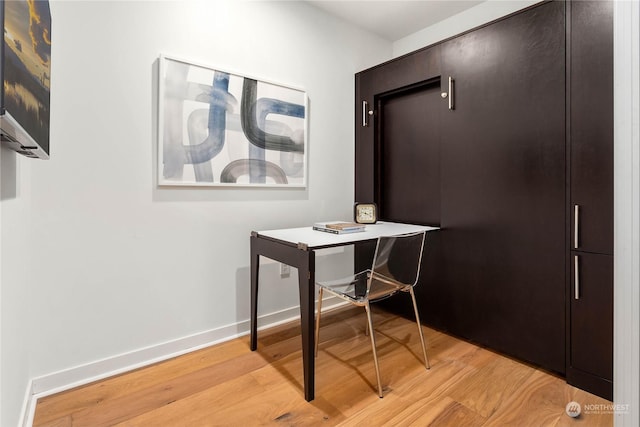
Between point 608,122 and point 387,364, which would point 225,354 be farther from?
point 608,122

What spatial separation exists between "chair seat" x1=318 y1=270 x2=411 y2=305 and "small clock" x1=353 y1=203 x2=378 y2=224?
52 centimetres

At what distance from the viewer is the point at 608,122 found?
4.89ft

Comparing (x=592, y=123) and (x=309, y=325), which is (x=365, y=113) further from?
(x=309, y=325)

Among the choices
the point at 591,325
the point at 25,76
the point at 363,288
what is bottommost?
the point at 591,325

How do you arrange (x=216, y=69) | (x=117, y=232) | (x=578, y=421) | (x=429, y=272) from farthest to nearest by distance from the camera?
(x=429, y=272), (x=216, y=69), (x=117, y=232), (x=578, y=421)

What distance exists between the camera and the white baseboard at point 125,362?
158 cm

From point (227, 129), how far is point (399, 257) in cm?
132

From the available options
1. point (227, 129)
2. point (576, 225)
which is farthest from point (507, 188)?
point (227, 129)

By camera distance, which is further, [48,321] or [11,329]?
[48,321]

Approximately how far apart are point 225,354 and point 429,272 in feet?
4.74

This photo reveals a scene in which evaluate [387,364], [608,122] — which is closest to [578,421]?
[387,364]

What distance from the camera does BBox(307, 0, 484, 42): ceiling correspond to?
8.43 ft

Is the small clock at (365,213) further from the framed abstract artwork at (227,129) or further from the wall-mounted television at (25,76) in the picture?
the wall-mounted television at (25,76)

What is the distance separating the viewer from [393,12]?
2691 mm
